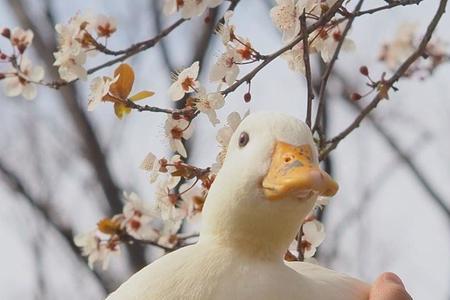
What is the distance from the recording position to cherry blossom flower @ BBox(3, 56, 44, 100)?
143cm

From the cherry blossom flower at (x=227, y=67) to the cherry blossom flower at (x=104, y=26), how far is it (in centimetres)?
33

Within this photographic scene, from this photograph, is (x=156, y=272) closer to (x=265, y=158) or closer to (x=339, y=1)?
(x=265, y=158)

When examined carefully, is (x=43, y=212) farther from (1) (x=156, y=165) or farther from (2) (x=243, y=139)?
(2) (x=243, y=139)

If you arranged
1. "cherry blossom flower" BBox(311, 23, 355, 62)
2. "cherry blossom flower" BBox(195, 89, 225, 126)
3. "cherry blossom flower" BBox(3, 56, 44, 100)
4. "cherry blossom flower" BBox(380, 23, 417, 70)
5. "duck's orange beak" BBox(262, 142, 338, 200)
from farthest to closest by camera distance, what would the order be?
"cherry blossom flower" BBox(380, 23, 417, 70) → "cherry blossom flower" BBox(3, 56, 44, 100) → "cherry blossom flower" BBox(311, 23, 355, 62) → "cherry blossom flower" BBox(195, 89, 225, 126) → "duck's orange beak" BBox(262, 142, 338, 200)

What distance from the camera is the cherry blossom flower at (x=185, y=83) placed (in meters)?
1.07

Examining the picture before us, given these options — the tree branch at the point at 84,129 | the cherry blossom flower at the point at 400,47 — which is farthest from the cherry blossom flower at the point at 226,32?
the tree branch at the point at 84,129

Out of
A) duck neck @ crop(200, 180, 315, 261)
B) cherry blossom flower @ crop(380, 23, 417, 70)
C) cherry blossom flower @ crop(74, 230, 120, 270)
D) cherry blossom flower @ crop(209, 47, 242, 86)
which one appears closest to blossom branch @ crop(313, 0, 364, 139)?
cherry blossom flower @ crop(209, 47, 242, 86)

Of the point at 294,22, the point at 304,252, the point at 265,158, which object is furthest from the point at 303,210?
the point at 294,22

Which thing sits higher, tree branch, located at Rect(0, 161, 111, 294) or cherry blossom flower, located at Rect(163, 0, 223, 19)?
cherry blossom flower, located at Rect(163, 0, 223, 19)

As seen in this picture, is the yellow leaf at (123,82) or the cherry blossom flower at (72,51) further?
the cherry blossom flower at (72,51)

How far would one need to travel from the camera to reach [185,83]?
1.08 metres

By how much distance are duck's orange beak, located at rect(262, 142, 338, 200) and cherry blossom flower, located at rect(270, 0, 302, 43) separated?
0.36 m

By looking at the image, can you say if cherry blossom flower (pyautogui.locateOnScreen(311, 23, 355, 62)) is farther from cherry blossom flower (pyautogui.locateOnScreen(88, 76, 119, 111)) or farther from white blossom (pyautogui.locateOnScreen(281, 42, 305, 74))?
cherry blossom flower (pyautogui.locateOnScreen(88, 76, 119, 111))

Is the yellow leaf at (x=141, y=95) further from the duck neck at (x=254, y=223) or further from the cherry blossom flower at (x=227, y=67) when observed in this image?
the duck neck at (x=254, y=223)
